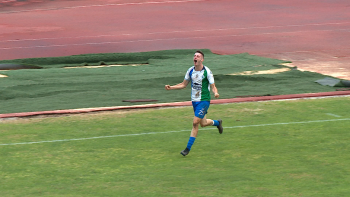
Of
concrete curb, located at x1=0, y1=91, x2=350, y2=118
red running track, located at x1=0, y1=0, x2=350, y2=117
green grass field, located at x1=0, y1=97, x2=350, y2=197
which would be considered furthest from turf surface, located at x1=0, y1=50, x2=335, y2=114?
red running track, located at x1=0, y1=0, x2=350, y2=117

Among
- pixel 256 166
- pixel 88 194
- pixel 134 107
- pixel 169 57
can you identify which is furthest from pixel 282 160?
pixel 169 57

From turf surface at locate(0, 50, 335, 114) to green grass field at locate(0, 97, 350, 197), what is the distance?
60.6 inches

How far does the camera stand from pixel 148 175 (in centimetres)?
907

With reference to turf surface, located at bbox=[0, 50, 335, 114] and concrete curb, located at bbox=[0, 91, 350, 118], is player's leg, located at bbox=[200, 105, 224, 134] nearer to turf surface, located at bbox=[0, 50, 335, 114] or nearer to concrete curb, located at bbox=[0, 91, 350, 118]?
concrete curb, located at bbox=[0, 91, 350, 118]

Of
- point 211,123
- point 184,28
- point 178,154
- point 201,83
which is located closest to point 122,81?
point 211,123

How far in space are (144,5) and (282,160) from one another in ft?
85.2

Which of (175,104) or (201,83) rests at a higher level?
(201,83)

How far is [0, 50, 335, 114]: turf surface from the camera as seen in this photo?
15177mm

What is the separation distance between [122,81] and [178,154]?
7.15 metres

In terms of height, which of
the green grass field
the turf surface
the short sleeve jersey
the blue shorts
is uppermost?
the short sleeve jersey

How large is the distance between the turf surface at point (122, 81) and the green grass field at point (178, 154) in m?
1.54

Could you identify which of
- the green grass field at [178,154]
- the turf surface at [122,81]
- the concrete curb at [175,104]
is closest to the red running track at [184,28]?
the turf surface at [122,81]

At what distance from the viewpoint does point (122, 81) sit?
17.1 metres

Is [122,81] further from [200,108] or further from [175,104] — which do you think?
[200,108]
